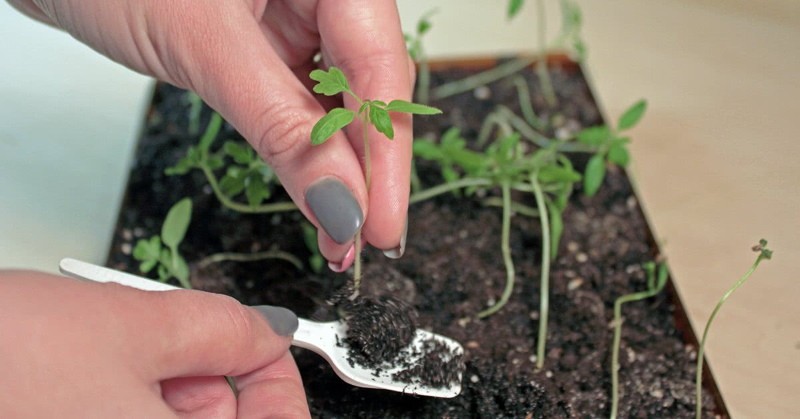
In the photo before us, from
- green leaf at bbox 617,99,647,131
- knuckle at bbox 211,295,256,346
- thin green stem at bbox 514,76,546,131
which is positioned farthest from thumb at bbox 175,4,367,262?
thin green stem at bbox 514,76,546,131

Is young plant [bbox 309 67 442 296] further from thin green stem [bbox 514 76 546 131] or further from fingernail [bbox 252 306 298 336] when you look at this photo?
thin green stem [bbox 514 76 546 131]

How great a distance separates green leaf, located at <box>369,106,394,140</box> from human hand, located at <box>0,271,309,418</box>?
220 mm

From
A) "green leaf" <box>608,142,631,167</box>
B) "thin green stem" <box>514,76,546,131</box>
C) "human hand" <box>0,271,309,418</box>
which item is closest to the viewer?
"human hand" <box>0,271,309,418</box>

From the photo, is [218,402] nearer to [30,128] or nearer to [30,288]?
[30,288]

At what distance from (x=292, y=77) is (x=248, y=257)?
1.20 ft

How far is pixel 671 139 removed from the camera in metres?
1.36

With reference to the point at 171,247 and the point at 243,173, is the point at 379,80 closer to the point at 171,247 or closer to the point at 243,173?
the point at 243,173

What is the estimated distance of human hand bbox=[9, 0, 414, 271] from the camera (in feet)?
2.47

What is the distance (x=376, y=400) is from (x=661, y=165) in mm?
702

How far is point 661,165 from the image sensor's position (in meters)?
1.31

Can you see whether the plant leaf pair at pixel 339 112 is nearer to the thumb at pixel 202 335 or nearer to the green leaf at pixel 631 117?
the thumb at pixel 202 335

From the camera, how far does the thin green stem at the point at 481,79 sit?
4.61ft

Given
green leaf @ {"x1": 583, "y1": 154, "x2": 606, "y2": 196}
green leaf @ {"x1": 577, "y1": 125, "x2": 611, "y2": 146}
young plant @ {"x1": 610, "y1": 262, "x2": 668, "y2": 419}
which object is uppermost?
green leaf @ {"x1": 577, "y1": 125, "x2": 611, "y2": 146}

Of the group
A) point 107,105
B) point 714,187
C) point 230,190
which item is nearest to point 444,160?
point 230,190
